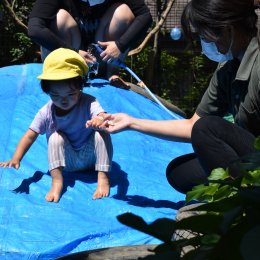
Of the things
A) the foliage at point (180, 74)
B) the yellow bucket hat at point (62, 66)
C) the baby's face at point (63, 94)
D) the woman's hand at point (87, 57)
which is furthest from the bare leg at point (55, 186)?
the foliage at point (180, 74)

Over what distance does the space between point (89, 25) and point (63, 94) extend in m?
1.45

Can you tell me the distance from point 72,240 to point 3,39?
213 inches

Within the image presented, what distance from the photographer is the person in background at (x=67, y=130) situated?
2955 mm

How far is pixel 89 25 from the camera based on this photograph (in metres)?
4.34

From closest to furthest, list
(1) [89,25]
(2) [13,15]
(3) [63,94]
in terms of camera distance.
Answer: (3) [63,94] < (1) [89,25] < (2) [13,15]

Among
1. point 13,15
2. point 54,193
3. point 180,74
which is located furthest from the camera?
point 180,74

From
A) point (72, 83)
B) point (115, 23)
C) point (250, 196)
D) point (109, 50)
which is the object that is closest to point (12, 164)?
point (72, 83)

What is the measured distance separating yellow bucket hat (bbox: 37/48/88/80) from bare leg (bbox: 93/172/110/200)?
0.48m

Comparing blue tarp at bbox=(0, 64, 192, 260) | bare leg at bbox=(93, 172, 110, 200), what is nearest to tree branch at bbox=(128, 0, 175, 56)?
blue tarp at bbox=(0, 64, 192, 260)

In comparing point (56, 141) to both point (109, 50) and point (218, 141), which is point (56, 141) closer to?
point (218, 141)

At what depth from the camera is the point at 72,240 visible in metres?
2.49

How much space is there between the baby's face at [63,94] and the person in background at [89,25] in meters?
1.09

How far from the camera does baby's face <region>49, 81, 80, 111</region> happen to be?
2982mm

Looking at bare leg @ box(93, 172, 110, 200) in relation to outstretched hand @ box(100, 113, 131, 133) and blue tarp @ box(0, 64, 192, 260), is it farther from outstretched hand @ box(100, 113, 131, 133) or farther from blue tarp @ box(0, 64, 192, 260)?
outstretched hand @ box(100, 113, 131, 133)
